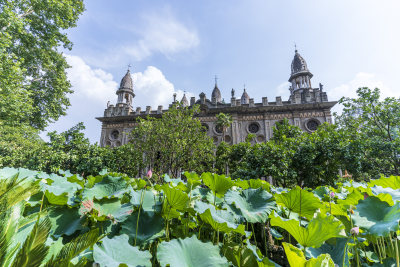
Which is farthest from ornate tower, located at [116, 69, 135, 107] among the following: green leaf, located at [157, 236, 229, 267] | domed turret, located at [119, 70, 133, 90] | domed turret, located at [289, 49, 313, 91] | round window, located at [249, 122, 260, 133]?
green leaf, located at [157, 236, 229, 267]

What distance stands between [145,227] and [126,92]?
107ft

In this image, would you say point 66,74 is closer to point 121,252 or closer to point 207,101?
point 207,101

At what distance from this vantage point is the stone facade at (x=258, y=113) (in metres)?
23.4

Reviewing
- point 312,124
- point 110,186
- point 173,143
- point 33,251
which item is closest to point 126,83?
point 173,143

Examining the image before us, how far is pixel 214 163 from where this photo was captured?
17.8m

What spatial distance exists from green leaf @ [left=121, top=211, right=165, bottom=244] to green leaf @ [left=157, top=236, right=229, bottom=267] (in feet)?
0.84

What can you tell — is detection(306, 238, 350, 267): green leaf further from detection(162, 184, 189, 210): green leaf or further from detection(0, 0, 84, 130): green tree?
detection(0, 0, 84, 130): green tree

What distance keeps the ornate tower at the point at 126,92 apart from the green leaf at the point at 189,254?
31965 millimetres

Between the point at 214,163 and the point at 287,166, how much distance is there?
7038 mm

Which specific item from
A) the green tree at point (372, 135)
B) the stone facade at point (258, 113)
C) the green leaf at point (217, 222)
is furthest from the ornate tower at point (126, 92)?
the green leaf at point (217, 222)

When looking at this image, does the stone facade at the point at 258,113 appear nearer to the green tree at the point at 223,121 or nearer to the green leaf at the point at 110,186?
the green tree at the point at 223,121

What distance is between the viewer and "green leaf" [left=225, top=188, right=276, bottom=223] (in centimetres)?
130

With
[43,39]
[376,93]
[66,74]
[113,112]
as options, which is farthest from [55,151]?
[376,93]

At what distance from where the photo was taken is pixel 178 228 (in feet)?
4.51
